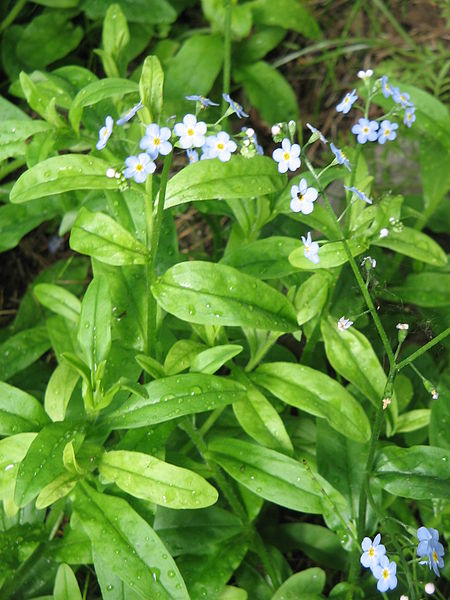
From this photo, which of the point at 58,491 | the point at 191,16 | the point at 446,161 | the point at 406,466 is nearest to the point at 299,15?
the point at 191,16

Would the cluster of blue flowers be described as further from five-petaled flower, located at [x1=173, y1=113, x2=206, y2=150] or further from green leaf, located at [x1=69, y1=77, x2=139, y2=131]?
green leaf, located at [x1=69, y1=77, x2=139, y2=131]

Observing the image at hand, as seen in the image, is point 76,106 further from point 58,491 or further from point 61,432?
point 58,491

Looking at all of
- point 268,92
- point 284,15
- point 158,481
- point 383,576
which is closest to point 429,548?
point 383,576

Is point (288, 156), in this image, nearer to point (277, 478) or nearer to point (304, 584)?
point (277, 478)

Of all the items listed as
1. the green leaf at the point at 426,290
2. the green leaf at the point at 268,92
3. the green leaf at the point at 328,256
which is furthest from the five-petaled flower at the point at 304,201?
the green leaf at the point at 268,92

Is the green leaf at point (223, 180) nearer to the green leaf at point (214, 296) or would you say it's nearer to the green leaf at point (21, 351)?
the green leaf at point (214, 296)

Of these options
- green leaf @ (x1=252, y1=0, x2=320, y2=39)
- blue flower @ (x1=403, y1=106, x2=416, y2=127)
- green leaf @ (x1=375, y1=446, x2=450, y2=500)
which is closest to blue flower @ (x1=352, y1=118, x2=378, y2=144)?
blue flower @ (x1=403, y1=106, x2=416, y2=127)
